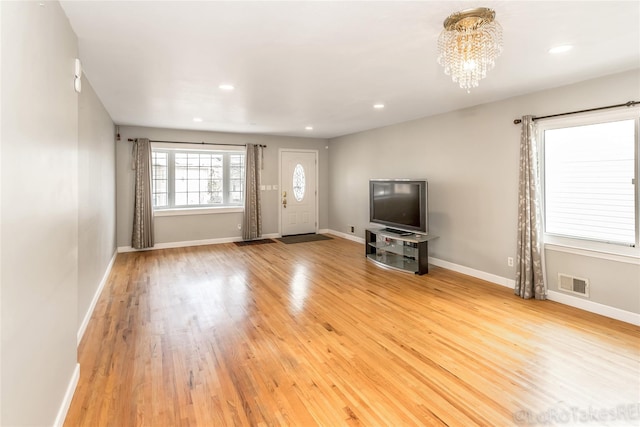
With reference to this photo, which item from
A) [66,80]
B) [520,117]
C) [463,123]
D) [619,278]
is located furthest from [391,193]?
[66,80]

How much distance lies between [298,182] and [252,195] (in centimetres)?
128

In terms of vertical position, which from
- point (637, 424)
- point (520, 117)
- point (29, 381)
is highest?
point (520, 117)

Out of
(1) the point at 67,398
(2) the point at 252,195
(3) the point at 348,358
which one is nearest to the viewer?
(1) the point at 67,398

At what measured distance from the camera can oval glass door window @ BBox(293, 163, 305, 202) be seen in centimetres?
787

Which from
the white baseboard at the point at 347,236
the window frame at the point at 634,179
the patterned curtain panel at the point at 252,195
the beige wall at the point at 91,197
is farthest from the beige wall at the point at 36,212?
the white baseboard at the point at 347,236

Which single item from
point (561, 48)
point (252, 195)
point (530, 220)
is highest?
point (561, 48)

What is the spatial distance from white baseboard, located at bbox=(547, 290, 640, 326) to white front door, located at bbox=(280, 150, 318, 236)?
5316 mm

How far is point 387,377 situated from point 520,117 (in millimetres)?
3474

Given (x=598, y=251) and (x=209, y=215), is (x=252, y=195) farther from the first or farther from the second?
(x=598, y=251)

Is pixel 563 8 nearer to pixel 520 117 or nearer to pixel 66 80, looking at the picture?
pixel 520 117

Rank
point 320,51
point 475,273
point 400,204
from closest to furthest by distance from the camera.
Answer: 1. point 320,51
2. point 475,273
3. point 400,204

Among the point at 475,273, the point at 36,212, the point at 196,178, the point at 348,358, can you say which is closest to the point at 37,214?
the point at 36,212

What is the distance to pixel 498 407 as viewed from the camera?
1.96 m

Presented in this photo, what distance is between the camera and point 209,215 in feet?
22.8
